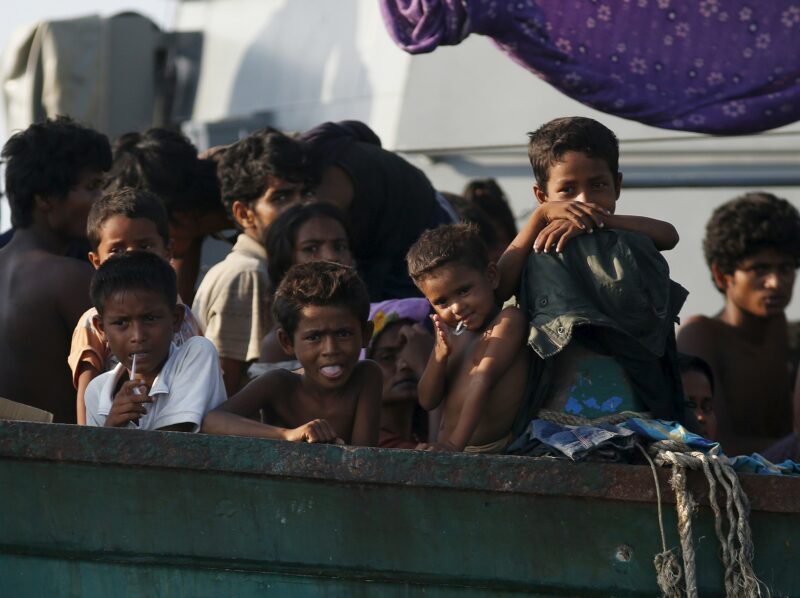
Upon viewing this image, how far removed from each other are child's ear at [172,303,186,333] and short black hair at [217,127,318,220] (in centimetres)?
100

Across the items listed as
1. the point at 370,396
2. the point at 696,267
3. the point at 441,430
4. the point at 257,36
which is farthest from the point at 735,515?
the point at 257,36

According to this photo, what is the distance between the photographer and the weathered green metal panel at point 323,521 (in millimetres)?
2830

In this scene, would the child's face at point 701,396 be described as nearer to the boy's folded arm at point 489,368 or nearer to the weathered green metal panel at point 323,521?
the boy's folded arm at point 489,368

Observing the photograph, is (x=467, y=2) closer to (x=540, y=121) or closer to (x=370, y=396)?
(x=370, y=396)

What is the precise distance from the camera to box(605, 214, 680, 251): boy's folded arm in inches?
131

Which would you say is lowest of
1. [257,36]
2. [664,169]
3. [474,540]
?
[474,540]

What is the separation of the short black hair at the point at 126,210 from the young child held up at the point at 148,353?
1.21ft

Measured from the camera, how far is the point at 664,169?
5.82 meters

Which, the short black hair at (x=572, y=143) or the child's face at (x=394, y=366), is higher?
the short black hair at (x=572, y=143)

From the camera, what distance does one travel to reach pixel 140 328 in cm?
348

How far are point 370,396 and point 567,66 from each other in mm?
1204

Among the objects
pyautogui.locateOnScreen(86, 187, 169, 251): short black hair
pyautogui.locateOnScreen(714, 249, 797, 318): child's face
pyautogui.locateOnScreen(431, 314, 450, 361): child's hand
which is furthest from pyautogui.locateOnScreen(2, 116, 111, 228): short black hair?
pyautogui.locateOnScreen(714, 249, 797, 318): child's face

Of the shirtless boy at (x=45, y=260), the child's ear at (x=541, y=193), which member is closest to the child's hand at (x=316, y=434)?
the child's ear at (x=541, y=193)

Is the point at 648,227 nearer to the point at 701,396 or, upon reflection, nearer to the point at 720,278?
the point at 701,396
